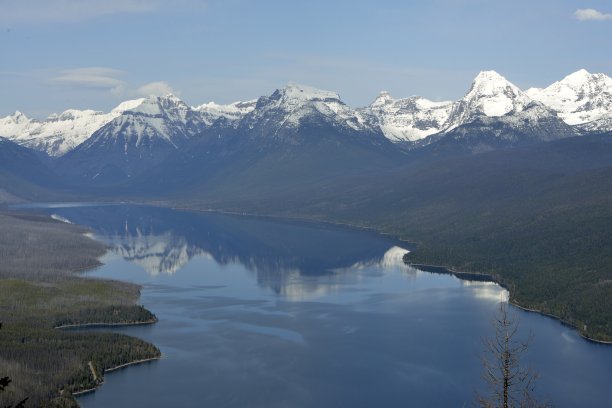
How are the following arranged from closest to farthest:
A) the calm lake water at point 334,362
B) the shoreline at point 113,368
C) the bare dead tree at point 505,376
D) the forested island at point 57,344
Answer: the bare dead tree at point 505,376 < the forested island at point 57,344 < the shoreline at point 113,368 < the calm lake water at point 334,362

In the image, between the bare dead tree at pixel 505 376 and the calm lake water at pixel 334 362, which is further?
the calm lake water at pixel 334 362

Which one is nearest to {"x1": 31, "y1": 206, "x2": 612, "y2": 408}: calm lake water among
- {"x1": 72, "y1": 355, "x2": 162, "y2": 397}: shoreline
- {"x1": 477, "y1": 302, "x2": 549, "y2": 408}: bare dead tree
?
{"x1": 72, "y1": 355, "x2": 162, "y2": 397}: shoreline

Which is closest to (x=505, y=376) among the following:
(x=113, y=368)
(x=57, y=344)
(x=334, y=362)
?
(x=113, y=368)

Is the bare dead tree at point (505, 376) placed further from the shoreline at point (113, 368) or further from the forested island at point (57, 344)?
the forested island at point (57, 344)

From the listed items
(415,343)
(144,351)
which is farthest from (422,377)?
(144,351)

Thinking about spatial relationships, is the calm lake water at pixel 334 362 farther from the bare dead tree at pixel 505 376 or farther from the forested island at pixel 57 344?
the bare dead tree at pixel 505 376

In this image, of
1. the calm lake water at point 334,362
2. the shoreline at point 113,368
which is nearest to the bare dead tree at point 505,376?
the calm lake water at point 334,362

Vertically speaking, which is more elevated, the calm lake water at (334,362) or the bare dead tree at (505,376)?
the bare dead tree at (505,376)

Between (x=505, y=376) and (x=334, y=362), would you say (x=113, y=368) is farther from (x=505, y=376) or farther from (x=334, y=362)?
(x=505, y=376)

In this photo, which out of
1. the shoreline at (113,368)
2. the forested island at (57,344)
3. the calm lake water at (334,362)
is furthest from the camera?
the calm lake water at (334,362)

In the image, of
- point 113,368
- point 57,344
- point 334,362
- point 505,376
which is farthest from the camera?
point 334,362

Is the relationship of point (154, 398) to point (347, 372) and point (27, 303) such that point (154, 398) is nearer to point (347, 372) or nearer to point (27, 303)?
point (347, 372)
